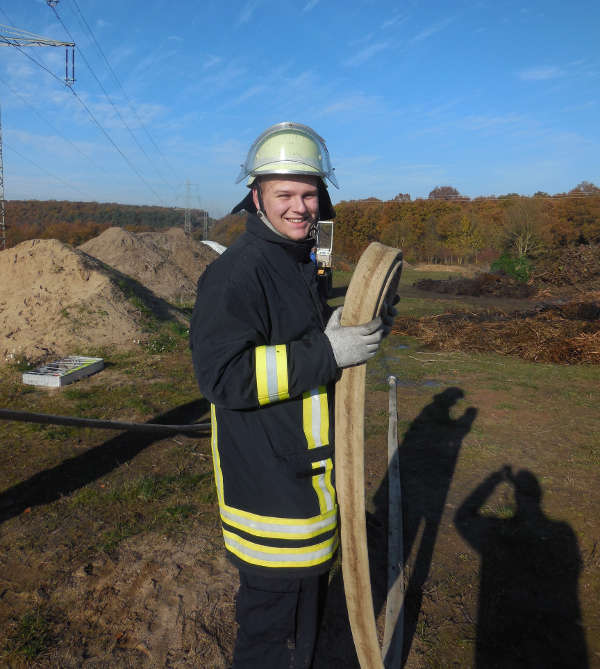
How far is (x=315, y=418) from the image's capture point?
1635mm

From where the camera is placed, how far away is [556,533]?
3576 millimetres

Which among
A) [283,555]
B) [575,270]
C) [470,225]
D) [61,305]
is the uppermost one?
[470,225]

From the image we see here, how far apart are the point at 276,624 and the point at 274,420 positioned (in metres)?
0.67

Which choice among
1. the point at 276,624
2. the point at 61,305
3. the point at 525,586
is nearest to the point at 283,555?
the point at 276,624

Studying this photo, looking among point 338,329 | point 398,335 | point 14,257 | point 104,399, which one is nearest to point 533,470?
point 338,329

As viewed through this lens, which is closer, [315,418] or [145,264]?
[315,418]

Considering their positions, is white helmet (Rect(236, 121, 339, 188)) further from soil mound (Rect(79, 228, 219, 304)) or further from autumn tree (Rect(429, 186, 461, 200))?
autumn tree (Rect(429, 186, 461, 200))

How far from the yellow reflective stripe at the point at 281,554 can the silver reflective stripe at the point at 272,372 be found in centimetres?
54

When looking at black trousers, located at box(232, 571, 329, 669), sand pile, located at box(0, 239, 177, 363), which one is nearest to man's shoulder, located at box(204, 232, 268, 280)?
black trousers, located at box(232, 571, 329, 669)

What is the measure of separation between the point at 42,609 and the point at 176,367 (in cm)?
595

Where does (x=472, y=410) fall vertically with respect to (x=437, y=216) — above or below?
below

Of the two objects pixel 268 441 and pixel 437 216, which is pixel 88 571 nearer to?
pixel 268 441

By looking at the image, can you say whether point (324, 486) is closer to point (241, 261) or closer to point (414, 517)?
point (241, 261)

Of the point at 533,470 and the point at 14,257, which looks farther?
the point at 14,257
